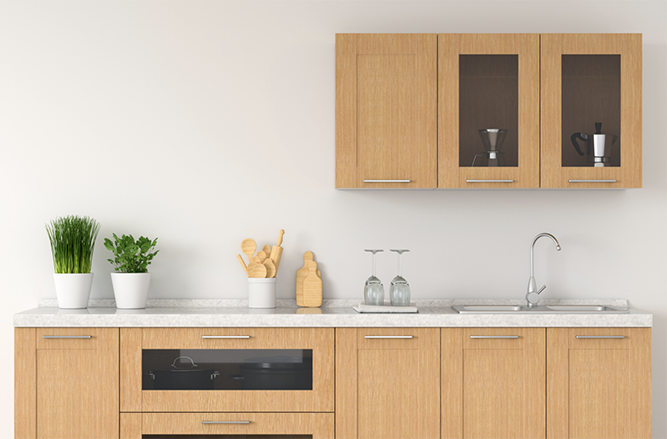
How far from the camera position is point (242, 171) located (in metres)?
2.94

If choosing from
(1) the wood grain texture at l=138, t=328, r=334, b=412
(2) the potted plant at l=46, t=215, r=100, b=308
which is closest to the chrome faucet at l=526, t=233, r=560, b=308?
(1) the wood grain texture at l=138, t=328, r=334, b=412

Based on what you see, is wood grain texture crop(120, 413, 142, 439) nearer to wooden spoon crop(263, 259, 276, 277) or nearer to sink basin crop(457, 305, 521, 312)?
wooden spoon crop(263, 259, 276, 277)

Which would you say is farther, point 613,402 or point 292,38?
point 292,38

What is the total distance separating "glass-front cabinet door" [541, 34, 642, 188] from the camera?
8.71 ft

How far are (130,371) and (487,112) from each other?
1963 millimetres

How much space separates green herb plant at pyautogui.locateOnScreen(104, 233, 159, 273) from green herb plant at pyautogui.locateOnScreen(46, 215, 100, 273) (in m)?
0.11

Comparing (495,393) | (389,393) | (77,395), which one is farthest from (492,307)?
(77,395)

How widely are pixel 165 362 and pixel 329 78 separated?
1.58 meters

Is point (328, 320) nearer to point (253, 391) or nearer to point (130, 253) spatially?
point (253, 391)

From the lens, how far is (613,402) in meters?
2.47

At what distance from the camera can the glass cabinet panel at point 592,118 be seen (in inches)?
105

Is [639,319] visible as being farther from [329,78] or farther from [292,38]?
[292,38]

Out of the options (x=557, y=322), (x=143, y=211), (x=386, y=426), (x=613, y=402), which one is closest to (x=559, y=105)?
(x=557, y=322)

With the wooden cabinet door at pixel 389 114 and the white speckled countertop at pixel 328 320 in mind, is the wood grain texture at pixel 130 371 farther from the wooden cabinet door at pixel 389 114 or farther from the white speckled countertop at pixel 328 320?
the wooden cabinet door at pixel 389 114
